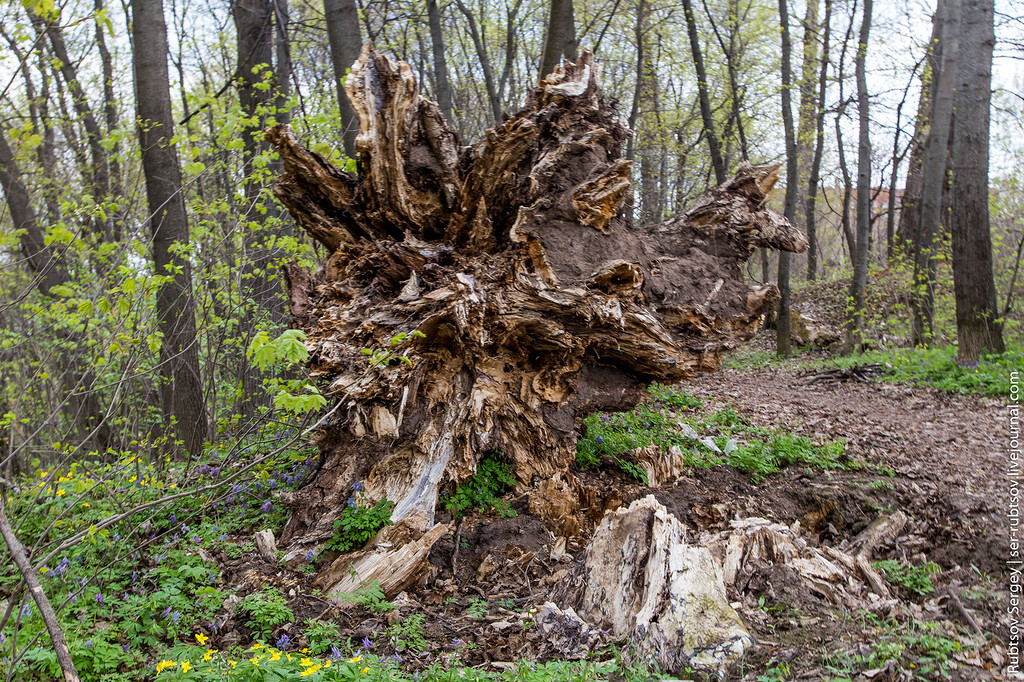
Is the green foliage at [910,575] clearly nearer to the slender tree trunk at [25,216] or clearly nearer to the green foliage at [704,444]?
the green foliage at [704,444]

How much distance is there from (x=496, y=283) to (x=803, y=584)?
280 cm

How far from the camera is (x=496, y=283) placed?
14.9 feet

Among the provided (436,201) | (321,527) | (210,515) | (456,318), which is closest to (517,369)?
(456,318)

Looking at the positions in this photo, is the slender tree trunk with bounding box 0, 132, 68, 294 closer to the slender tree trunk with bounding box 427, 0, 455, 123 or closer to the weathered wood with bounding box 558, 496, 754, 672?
the slender tree trunk with bounding box 427, 0, 455, 123

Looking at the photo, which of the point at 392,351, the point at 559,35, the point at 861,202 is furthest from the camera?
the point at 861,202

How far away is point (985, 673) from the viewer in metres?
2.64

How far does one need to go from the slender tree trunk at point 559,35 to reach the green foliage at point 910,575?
6110 millimetres

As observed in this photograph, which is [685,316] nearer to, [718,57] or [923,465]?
[923,465]

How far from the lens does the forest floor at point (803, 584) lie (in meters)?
2.81

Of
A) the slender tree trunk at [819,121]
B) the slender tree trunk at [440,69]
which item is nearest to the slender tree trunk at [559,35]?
the slender tree trunk at [440,69]

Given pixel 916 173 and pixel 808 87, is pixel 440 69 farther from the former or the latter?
pixel 916 173

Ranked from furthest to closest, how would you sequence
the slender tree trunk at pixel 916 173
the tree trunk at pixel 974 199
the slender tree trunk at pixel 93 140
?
the slender tree trunk at pixel 916 173 < the tree trunk at pixel 974 199 < the slender tree trunk at pixel 93 140

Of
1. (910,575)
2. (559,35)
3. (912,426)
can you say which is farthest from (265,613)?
(559,35)

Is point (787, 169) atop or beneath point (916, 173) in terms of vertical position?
beneath
